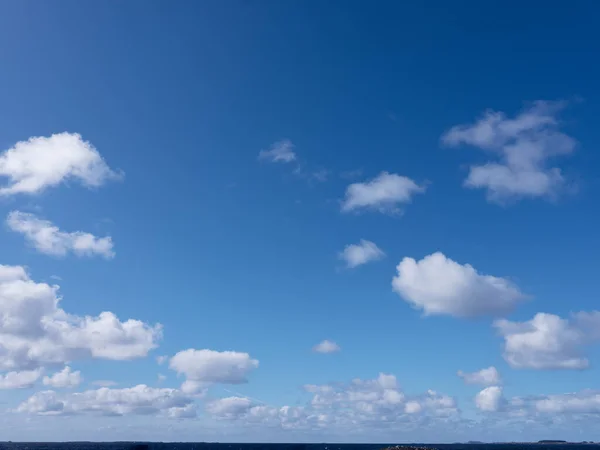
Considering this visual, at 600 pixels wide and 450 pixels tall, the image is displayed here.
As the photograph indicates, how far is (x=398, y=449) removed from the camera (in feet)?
382
